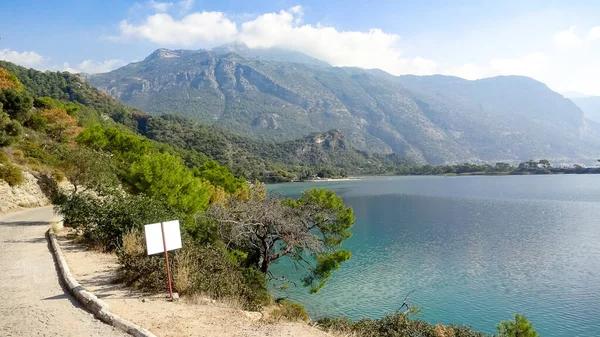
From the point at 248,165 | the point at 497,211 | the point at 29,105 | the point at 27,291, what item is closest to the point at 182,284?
the point at 27,291

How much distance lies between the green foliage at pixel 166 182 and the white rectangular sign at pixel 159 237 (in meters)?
13.3

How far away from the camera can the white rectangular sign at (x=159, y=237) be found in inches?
312

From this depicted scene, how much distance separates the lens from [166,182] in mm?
21969

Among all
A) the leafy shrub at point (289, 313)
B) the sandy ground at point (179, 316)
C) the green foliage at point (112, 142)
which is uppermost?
the green foliage at point (112, 142)

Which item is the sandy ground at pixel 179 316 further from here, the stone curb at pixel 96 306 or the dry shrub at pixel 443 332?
the dry shrub at pixel 443 332

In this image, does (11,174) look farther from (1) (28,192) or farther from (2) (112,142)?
(2) (112,142)

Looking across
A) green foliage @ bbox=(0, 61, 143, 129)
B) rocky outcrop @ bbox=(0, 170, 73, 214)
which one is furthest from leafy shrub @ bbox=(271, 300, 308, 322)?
green foliage @ bbox=(0, 61, 143, 129)

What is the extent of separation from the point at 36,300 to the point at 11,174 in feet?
69.3

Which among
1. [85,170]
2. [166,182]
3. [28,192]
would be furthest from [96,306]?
[28,192]

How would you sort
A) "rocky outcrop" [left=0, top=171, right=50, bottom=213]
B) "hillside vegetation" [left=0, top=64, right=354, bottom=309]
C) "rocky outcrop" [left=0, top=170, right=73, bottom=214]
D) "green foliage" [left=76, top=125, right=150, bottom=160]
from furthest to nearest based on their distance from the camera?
"green foliage" [left=76, top=125, right=150, bottom=160], "rocky outcrop" [left=0, top=170, right=73, bottom=214], "rocky outcrop" [left=0, top=171, right=50, bottom=213], "hillside vegetation" [left=0, top=64, right=354, bottom=309]

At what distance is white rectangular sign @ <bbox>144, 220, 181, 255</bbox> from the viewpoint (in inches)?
312

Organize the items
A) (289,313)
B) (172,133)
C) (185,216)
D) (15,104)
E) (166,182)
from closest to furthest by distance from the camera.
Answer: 1. (289,313)
2. (185,216)
3. (166,182)
4. (15,104)
5. (172,133)

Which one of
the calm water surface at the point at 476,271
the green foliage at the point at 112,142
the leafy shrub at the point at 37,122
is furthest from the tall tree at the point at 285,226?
the leafy shrub at the point at 37,122

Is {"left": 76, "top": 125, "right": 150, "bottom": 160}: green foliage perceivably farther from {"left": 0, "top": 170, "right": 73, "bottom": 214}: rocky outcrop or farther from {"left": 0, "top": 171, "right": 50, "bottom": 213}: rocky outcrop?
{"left": 0, "top": 171, "right": 50, "bottom": 213}: rocky outcrop
